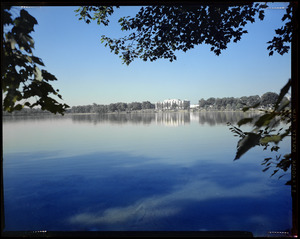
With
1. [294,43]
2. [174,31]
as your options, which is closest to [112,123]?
[174,31]

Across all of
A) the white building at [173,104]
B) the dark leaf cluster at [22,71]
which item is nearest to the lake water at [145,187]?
the dark leaf cluster at [22,71]

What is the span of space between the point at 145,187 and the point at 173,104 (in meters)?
4.11

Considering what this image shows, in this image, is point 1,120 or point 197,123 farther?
point 197,123

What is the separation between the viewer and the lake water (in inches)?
215

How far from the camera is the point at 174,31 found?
3357mm

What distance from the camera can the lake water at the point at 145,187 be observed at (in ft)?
17.9

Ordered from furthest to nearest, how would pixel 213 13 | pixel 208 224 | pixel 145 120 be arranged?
pixel 145 120 → pixel 208 224 → pixel 213 13

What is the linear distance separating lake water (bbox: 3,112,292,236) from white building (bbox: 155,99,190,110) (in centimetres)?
136

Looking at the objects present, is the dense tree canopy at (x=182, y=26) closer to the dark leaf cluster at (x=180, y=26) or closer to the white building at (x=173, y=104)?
the dark leaf cluster at (x=180, y=26)

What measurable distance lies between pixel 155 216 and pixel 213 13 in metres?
4.95

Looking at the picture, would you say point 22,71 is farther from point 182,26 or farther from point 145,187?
point 145,187

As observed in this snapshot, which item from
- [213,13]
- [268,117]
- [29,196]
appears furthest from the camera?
[29,196]

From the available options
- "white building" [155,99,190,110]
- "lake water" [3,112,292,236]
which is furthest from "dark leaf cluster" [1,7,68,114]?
"white building" [155,99,190,110]

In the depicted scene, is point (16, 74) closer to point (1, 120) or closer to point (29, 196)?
point (1, 120)
